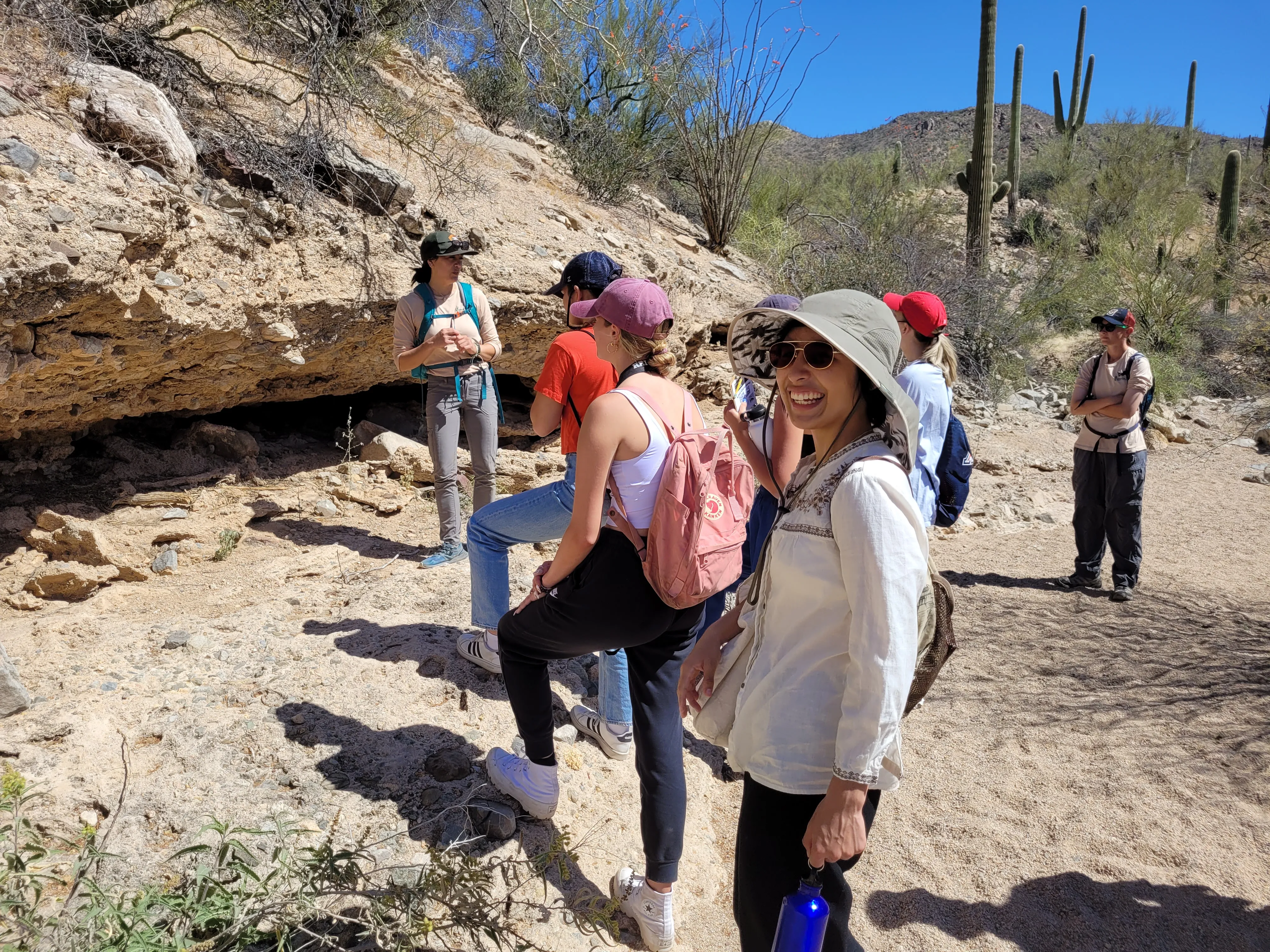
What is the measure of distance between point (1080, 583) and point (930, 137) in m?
35.4

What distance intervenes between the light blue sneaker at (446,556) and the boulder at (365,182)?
226cm

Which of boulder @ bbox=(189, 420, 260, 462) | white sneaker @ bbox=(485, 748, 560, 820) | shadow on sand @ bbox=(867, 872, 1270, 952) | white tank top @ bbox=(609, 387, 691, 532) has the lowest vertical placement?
shadow on sand @ bbox=(867, 872, 1270, 952)

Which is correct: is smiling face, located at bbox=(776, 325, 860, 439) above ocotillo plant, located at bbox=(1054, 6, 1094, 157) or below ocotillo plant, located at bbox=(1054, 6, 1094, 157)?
below

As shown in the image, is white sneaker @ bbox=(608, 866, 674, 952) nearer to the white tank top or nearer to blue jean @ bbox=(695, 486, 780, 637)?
the white tank top

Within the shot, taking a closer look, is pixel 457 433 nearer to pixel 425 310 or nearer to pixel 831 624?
pixel 425 310

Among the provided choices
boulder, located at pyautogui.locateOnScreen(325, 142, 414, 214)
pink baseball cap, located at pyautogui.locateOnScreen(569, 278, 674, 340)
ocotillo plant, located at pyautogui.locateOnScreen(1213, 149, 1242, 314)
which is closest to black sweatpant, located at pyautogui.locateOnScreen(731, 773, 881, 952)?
pink baseball cap, located at pyautogui.locateOnScreen(569, 278, 674, 340)

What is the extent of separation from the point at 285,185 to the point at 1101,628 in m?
5.17

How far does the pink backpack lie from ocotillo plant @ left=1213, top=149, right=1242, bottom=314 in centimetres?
1413

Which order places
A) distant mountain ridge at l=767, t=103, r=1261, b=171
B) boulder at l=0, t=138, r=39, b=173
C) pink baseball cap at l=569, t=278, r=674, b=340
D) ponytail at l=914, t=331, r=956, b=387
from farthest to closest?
distant mountain ridge at l=767, t=103, r=1261, b=171 → boulder at l=0, t=138, r=39, b=173 → ponytail at l=914, t=331, r=956, b=387 → pink baseball cap at l=569, t=278, r=674, b=340

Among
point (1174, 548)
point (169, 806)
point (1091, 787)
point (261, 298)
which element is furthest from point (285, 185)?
point (1174, 548)

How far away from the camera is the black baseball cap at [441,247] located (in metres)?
4.01

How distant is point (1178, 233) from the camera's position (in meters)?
14.6

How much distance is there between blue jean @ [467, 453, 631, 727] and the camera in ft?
9.14

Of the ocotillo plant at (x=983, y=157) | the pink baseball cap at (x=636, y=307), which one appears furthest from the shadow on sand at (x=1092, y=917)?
the ocotillo plant at (x=983, y=157)
